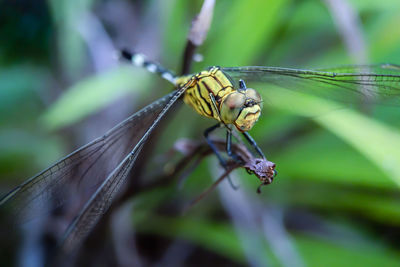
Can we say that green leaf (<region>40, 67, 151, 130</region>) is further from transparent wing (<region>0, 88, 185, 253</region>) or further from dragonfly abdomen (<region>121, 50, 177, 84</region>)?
transparent wing (<region>0, 88, 185, 253</region>)

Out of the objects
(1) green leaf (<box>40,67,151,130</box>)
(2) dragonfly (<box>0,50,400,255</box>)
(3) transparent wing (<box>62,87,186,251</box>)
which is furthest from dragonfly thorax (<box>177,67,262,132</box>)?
(1) green leaf (<box>40,67,151,130</box>)

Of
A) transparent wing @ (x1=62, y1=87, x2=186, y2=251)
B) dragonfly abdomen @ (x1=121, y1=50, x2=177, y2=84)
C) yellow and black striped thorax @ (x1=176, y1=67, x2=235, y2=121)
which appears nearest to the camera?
transparent wing @ (x1=62, y1=87, x2=186, y2=251)

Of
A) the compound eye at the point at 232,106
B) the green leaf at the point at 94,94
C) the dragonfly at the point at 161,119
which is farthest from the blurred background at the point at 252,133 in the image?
the compound eye at the point at 232,106

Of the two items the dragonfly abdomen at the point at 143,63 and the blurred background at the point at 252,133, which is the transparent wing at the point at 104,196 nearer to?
the blurred background at the point at 252,133

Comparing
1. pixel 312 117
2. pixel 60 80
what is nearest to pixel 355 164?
pixel 312 117

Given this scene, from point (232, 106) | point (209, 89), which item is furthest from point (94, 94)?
point (232, 106)

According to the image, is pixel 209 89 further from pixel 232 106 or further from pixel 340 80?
pixel 340 80
